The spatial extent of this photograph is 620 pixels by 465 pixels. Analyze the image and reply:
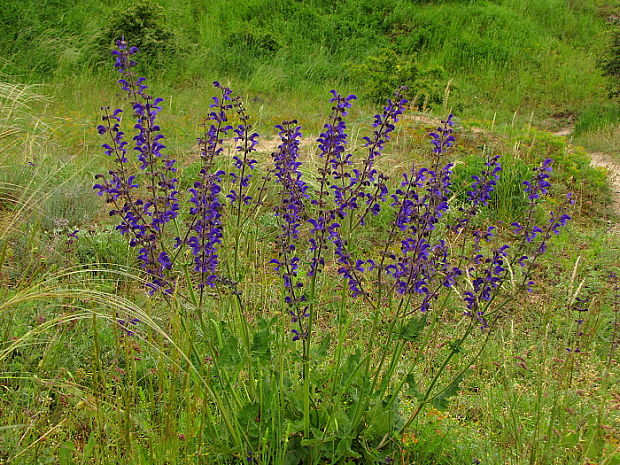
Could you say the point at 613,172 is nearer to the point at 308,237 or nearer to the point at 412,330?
the point at 308,237

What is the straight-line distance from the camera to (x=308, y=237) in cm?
523

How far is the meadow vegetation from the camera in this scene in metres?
2.19

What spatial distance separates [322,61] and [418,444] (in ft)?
37.7

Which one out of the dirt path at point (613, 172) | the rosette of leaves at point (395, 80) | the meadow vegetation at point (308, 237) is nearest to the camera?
the meadow vegetation at point (308, 237)

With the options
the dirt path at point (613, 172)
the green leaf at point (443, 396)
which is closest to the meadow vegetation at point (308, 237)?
the green leaf at point (443, 396)

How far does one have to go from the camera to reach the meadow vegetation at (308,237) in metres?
2.19

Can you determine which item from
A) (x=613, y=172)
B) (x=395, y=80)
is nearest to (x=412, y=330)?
(x=613, y=172)

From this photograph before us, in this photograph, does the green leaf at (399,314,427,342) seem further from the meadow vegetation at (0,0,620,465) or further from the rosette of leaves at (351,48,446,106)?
the rosette of leaves at (351,48,446,106)

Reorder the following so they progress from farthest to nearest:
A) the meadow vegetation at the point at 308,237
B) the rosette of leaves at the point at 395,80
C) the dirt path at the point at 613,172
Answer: the rosette of leaves at the point at 395,80 < the dirt path at the point at 613,172 < the meadow vegetation at the point at 308,237

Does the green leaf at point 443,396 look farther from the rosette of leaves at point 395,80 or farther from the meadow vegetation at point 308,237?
the rosette of leaves at point 395,80

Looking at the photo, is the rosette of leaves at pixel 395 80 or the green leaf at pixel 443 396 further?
the rosette of leaves at pixel 395 80

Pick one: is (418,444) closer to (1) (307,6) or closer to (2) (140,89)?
(2) (140,89)

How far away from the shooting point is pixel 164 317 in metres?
3.80

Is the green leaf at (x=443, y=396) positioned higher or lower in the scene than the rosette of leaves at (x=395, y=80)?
higher
